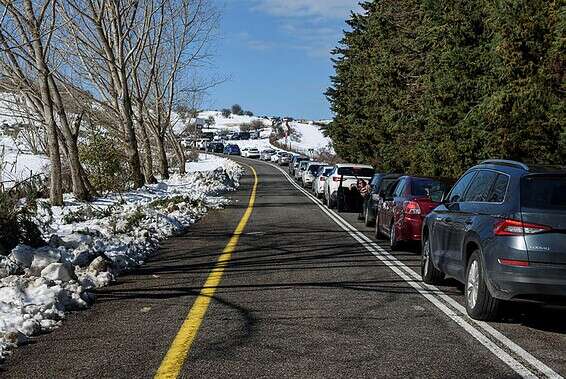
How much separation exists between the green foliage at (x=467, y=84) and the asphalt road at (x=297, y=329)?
803 centimetres

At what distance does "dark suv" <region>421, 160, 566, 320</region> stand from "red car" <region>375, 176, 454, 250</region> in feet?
14.2

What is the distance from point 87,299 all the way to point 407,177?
8.08 meters

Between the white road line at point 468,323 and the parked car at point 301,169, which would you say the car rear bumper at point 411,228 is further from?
the parked car at point 301,169

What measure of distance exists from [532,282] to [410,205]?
6.73 meters

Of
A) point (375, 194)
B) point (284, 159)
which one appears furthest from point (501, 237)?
point (284, 159)

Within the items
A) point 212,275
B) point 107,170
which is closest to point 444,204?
point 212,275

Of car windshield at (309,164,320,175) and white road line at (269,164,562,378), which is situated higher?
car windshield at (309,164,320,175)

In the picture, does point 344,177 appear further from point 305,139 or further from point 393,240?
Result: point 305,139

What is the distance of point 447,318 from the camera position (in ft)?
24.9

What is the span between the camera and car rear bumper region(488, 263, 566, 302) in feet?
21.3

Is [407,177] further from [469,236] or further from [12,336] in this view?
[12,336]

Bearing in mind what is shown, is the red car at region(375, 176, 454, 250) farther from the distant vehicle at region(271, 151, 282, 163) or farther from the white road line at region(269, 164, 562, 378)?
the distant vehicle at region(271, 151, 282, 163)

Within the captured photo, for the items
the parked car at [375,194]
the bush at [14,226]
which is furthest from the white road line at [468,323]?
the bush at [14,226]

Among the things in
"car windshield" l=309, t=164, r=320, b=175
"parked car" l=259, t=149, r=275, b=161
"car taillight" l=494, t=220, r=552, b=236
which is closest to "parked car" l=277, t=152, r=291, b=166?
"parked car" l=259, t=149, r=275, b=161
